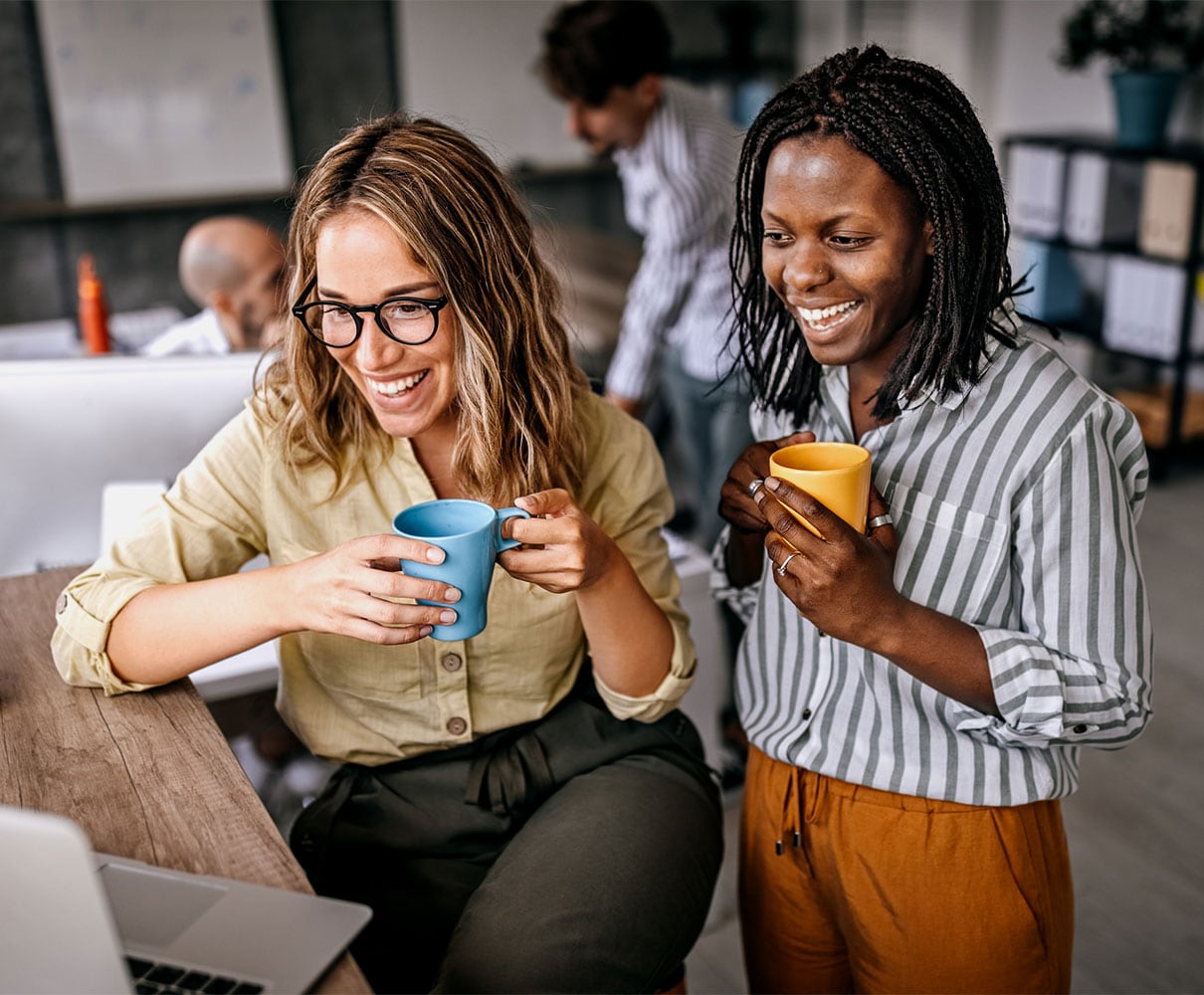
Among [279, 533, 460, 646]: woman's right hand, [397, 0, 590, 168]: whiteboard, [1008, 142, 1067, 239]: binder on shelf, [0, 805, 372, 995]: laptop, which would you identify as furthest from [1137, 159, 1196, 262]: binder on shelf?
[0, 805, 372, 995]: laptop

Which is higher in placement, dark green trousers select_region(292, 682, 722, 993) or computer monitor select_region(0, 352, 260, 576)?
computer monitor select_region(0, 352, 260, 576)

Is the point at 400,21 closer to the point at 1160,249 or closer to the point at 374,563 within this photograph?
the point at 1160,249

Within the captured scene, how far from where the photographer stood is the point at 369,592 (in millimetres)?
1087

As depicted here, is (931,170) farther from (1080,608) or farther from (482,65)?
(482,65)

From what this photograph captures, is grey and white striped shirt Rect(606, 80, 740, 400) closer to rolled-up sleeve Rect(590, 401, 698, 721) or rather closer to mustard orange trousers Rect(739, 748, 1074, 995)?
rolled-up sleeve Rect(590, 401, 698, 721)

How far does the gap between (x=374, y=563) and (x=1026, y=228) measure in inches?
165

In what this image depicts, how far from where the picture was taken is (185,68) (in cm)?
507

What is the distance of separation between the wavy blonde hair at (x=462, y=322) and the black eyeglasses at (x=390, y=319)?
15 millimetres

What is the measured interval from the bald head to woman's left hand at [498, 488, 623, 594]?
1.74 meters

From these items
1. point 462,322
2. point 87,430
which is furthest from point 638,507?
point 87,430

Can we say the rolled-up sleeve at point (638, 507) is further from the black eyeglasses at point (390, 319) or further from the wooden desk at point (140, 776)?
the wooden desk at point (140, 776)

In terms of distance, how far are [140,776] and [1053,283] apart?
4.25 metres

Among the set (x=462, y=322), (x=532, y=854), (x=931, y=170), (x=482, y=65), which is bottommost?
(x=532, y=854)

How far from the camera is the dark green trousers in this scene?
115 centimetres
